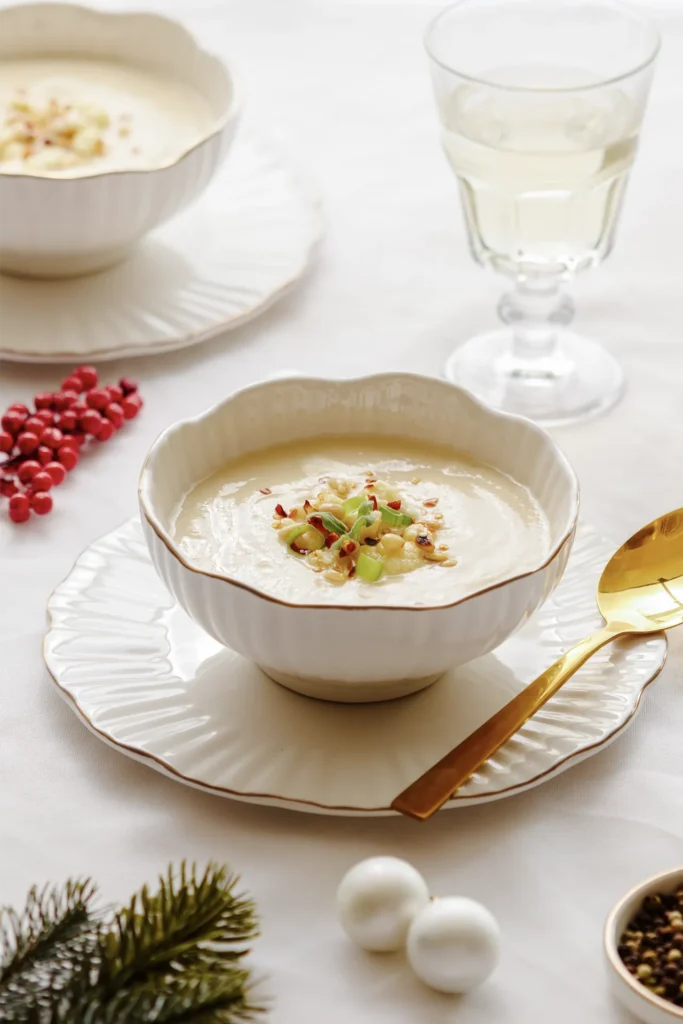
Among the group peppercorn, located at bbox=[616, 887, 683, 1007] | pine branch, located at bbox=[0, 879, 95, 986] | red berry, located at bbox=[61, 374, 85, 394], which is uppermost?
pine branch, located at bbox=[0, 879, 95, 986]

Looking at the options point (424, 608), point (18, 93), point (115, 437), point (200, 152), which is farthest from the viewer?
point (18, 93)

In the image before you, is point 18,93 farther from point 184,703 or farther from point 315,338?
point 184,703

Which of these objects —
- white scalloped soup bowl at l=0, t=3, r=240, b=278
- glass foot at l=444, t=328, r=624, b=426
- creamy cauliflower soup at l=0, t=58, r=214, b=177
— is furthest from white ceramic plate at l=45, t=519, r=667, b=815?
creamy cauliflower soup at l=0, t=58, r=214, b=177

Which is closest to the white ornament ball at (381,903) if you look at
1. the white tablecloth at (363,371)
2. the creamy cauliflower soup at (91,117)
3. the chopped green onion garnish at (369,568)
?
the white tablecloth at (363,371)

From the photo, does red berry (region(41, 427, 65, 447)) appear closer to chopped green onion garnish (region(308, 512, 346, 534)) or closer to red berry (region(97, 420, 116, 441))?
red berry (region(97, 420, 116, 441))

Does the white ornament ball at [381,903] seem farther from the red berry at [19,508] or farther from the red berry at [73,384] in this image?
the red berry at [73,384]

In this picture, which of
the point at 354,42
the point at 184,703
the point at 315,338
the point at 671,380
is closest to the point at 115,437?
the point at 315,338
